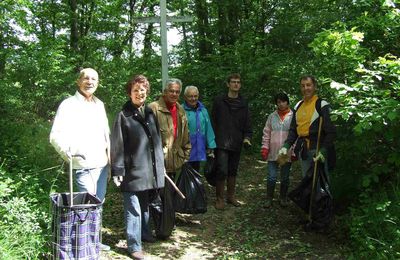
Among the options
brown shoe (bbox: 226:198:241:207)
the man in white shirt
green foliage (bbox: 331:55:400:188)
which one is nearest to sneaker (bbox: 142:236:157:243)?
the man in white shirt

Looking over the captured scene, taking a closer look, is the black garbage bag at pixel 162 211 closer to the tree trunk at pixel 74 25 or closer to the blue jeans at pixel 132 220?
the blue jeans at pixel 132 220

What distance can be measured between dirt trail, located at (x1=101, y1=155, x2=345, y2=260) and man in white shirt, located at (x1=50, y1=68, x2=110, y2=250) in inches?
35.3

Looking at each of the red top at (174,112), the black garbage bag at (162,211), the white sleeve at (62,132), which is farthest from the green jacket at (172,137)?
the white sleeve at (62,132)

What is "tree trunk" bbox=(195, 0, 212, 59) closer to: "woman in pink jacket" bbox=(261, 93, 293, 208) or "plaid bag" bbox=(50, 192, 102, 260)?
"woman in pink jacket" bbox=(261, 93, 293, 208)

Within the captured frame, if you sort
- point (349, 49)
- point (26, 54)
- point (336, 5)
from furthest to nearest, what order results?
point (26, 54) < point (336, 5) < point (349, 49)

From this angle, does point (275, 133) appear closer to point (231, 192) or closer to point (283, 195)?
point (283, 195)

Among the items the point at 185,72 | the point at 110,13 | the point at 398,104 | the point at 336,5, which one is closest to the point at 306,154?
the point at 398,104

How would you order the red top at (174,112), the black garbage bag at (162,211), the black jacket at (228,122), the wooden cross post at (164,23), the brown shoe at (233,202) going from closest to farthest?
the black garbage bag at (162,211), the red top at (174,112), the black jacket at (228,122), the brown shoe at (233,202), the wooden cross post at (164,23)

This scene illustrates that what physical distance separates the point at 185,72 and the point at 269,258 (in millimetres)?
6126

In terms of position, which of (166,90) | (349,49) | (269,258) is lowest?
(269,258)

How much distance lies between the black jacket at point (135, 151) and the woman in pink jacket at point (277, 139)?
227 cm

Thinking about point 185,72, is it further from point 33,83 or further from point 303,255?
point 303,255

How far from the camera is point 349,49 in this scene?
13.8ft

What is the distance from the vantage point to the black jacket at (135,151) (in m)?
3.97
